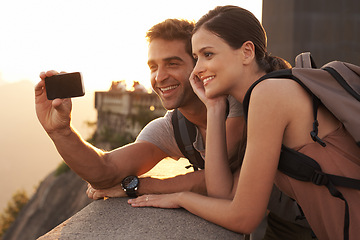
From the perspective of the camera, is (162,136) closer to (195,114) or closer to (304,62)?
(195,114)

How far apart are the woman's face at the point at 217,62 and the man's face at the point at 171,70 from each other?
91 cm

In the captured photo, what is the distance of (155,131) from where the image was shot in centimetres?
363

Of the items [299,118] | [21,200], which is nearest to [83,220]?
[299,118]

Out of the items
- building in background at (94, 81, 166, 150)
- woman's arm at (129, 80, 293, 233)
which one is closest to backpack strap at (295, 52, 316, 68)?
woman's arm at (129, 80, 293, 233)

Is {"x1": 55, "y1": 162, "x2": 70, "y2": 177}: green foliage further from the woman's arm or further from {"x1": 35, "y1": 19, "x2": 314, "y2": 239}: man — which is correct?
the woman's arm

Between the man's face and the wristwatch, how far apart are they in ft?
2.60

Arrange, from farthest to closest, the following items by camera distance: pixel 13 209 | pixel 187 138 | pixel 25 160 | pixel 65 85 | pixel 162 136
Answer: pixel 25 160
pixel 13 209
pixel 162 136
pixel 187 138
pixel 65 85

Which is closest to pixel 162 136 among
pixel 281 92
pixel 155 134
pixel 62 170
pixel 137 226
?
pixel 155 134

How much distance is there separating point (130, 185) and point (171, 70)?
1117 mm

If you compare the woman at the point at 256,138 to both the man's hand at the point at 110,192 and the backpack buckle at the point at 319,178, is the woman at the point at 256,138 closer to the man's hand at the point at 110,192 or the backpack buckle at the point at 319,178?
the backpack buckle at the point at 319,178

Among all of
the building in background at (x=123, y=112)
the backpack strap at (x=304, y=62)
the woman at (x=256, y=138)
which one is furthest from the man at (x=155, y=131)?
the building in background at (x=123, y=112)

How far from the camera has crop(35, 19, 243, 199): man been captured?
9.33 feet

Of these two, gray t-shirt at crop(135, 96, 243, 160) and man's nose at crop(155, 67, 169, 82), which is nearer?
man's nose at crop(155, 67, 169, 82)

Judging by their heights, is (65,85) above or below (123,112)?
above
